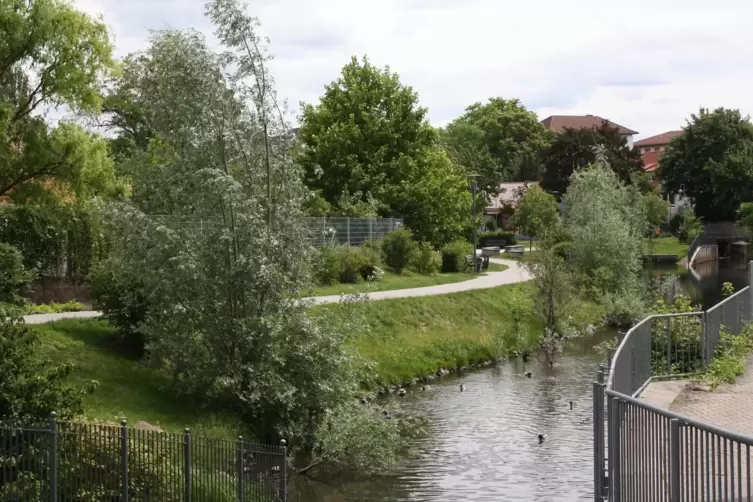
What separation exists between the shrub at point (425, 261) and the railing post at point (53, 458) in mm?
38900

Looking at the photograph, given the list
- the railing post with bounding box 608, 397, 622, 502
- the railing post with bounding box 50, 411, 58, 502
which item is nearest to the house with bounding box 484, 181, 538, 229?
the railing post with bounding box 50, 411, 58, 502

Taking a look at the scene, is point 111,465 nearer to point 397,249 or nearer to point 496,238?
point 397,249

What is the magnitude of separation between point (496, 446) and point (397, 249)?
91.4 feet

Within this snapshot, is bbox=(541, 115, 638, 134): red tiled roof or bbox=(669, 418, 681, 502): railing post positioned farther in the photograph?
bbox=(541, 115, 638, 134): red tiled roof

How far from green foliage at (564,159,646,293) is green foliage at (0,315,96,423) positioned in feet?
116

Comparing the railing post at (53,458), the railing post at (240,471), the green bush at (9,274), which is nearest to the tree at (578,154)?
the green bush at (9,274)

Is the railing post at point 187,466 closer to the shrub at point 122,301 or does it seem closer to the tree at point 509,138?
the shrub at point 122,301

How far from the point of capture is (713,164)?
92938 mm

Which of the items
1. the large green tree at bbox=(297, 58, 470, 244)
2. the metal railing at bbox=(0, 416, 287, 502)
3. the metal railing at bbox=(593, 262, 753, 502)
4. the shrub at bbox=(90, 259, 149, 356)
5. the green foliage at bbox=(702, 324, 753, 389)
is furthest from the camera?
the large green tree at bbox=(297, 58, 470, 244)

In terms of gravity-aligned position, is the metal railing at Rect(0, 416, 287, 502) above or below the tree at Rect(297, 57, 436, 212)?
below

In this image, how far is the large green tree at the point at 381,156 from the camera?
58.5 metres

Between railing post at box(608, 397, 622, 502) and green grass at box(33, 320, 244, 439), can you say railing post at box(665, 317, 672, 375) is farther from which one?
green grass at box(33, 320, 244, 439)

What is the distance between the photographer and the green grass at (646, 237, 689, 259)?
91.6m

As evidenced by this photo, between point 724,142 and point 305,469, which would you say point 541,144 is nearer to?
point 724,142
